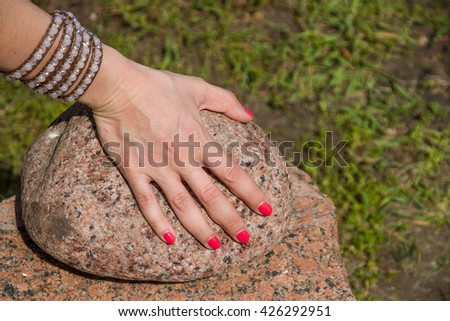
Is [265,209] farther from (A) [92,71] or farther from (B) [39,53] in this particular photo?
(B) [39,53]

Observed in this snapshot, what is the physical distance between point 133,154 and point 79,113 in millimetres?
539

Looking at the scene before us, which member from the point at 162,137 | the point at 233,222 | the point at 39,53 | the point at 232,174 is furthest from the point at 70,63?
the point at 233,222

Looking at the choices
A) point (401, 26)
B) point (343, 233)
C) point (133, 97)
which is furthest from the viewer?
point (401, 26)

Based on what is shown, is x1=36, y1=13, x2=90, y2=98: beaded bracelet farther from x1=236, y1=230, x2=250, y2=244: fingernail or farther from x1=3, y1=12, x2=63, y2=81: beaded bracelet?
x1=236, y1=230, x2=250, y2=244: fingernail

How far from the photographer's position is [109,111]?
102 inches

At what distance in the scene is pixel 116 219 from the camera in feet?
8.68

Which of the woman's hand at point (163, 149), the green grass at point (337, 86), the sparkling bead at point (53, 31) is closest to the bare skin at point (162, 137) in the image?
the woman's hand at point (163, 149)

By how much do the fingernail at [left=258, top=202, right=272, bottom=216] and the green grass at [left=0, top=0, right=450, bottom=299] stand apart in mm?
1613

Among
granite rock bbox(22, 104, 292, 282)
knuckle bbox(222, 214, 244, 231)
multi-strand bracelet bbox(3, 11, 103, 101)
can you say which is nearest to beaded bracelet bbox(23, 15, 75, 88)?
multi-strand bracelet bbox(3, 11, 103, 101)

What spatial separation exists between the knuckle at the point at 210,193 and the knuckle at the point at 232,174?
7 centimetres

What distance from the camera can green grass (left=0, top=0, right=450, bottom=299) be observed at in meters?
4.29

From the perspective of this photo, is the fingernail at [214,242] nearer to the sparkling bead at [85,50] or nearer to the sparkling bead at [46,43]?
the sparkling bead at [85,50]
